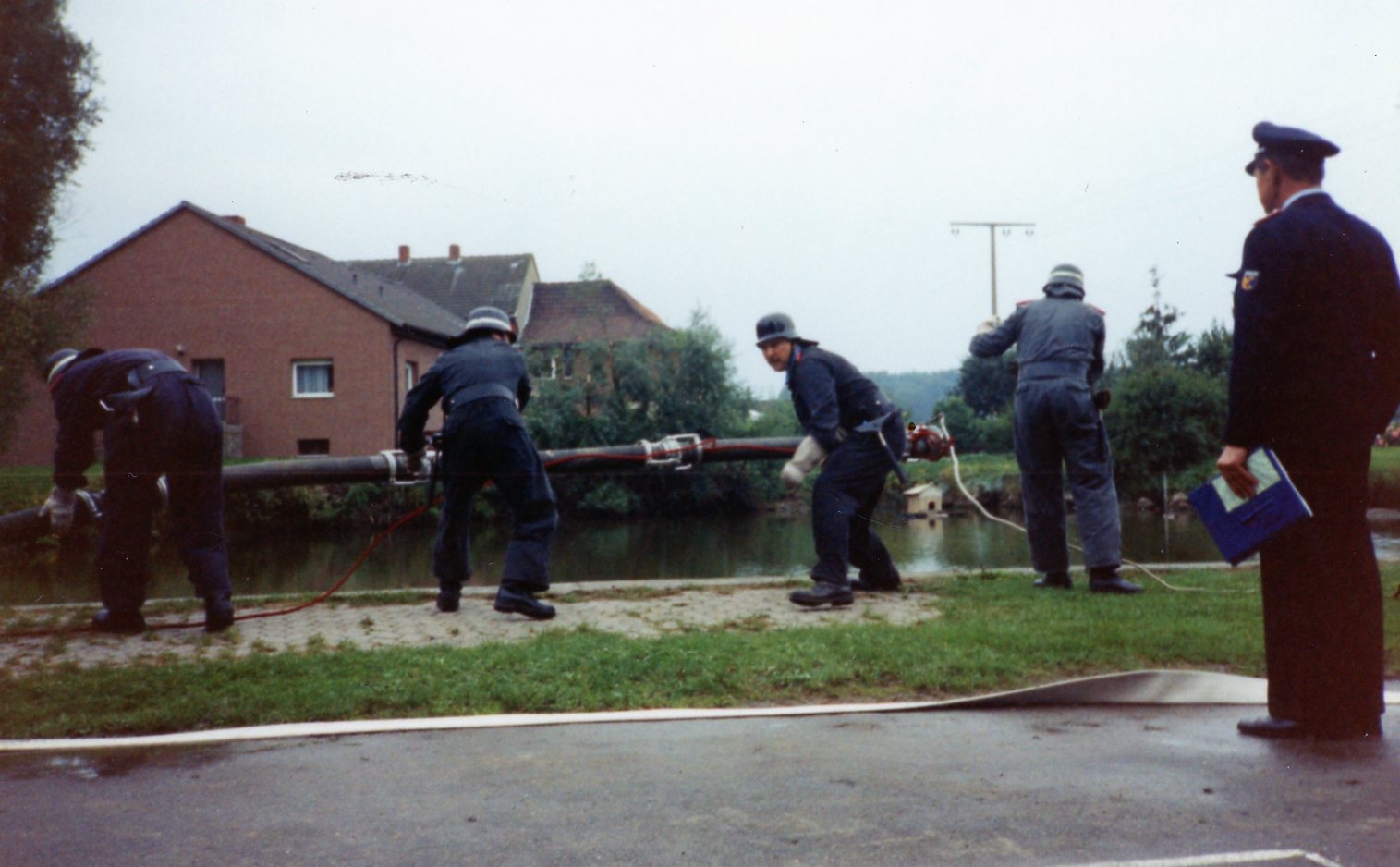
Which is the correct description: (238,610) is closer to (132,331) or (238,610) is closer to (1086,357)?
(1086,357)


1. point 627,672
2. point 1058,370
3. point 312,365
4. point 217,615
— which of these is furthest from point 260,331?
point 627,672

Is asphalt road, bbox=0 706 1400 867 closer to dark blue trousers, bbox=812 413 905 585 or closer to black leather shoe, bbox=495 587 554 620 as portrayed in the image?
black leather shoe, bbox=495 587 554 620

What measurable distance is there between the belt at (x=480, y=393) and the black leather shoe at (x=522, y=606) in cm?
109

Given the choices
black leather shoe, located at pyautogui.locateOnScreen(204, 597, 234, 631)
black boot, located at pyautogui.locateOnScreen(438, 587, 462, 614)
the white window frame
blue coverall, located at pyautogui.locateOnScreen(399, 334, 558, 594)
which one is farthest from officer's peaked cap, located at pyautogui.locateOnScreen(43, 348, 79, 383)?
the white window frame

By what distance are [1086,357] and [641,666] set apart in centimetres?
374

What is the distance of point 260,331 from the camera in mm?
34062

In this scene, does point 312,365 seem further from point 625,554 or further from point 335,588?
point 335,588

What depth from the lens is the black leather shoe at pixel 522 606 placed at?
6.15 m

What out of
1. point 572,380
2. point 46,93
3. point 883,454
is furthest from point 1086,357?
point 572,380

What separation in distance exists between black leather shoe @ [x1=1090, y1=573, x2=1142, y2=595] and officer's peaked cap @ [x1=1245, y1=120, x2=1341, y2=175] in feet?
10.9

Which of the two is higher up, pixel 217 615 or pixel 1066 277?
pixel 1066 277

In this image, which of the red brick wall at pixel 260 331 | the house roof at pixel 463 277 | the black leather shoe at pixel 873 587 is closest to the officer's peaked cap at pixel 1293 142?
the black leather shoe at pixel 873 587

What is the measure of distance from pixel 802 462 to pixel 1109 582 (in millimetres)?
1868

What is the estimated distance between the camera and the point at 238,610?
700cm
